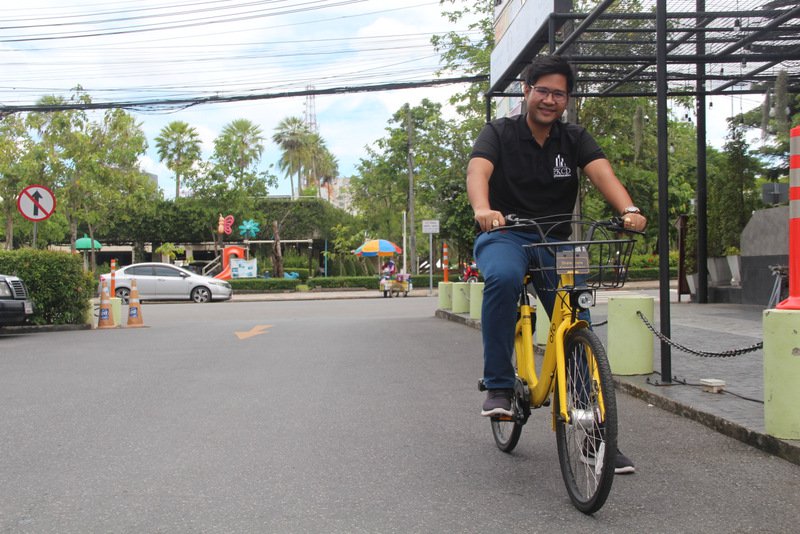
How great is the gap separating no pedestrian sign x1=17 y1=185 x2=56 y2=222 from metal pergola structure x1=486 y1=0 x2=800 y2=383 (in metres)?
8.52

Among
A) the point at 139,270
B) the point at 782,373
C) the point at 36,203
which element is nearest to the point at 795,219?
the point at 782,373

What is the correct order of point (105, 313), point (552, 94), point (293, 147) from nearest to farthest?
point (552, 94), point (105, 313), point (293, 147)

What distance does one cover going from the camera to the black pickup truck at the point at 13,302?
1166 centimetres

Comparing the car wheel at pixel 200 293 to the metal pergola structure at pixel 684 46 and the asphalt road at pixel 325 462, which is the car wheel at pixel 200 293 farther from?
the asphalt road at pixel 325 462

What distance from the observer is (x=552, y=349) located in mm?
3582

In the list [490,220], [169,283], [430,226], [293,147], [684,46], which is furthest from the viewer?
[293,147]

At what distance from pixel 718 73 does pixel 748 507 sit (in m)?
9.95

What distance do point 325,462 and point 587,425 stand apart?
1.59m

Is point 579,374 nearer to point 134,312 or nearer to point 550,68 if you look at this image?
point 550,68

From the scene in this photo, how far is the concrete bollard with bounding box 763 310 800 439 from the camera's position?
4.12 metres

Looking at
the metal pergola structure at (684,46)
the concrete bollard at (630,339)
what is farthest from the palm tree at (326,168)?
the concrete bollard at (630,339)

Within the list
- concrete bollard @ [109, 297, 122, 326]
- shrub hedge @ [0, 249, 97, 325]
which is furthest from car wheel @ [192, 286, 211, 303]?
shrub hedge @ [0, 249, 97, 325]

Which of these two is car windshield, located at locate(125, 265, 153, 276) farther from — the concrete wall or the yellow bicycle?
the yellow bicycle

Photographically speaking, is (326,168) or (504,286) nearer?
(504,286)
